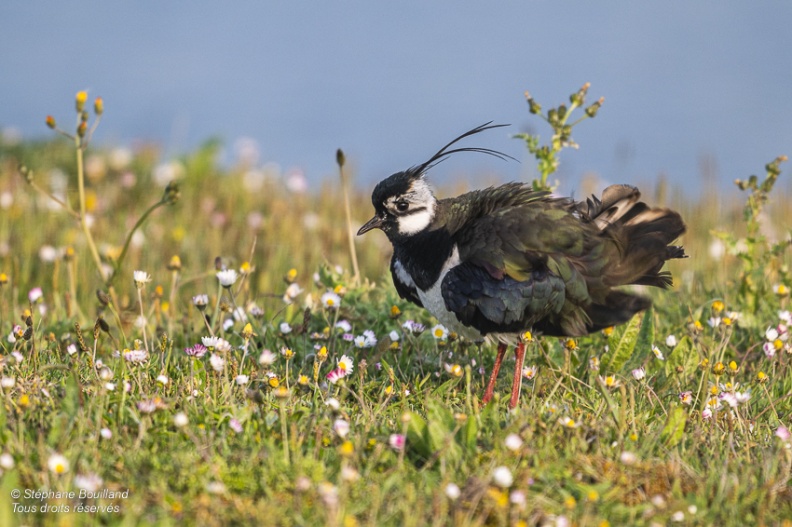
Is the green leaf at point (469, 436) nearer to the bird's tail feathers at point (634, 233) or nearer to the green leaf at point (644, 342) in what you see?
the bird's tail feathers at point (634, 233)

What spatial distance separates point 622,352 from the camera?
5.04 metres

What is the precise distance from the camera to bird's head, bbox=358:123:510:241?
498cm

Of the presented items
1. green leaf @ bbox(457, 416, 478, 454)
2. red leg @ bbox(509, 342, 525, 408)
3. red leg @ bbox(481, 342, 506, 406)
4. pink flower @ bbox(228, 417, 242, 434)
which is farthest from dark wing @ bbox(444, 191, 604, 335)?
pink flower @ bbox(228, 417, 242, 434)

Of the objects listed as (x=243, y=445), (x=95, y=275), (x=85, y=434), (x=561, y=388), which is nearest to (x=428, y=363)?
(x=561, y=388)

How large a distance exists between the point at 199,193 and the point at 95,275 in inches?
115

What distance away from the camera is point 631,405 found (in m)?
4.14

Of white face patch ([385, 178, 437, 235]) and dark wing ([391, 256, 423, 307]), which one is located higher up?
white face patch ([385, 178, 437, 235])

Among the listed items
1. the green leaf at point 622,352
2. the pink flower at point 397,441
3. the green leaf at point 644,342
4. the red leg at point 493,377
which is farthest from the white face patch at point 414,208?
the pink flower at point 397,441

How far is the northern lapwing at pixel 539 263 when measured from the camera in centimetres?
442

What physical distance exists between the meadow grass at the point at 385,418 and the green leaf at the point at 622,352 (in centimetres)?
1

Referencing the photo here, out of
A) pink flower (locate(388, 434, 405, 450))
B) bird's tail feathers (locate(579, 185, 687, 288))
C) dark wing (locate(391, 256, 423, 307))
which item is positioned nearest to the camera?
pink flower (locate(388, 434, 405, 450))

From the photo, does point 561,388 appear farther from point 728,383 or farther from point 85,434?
point 85,434

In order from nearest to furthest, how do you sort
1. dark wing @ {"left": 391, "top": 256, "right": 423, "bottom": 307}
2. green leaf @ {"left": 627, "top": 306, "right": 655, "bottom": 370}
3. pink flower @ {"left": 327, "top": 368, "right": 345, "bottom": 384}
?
pink flower @ {"left": 327, "top": 368, "right": 345, "bottom": 384} → dark wing @ {"left": 391, "top": 256, "right": 423, "bottom": 307} → green leaf @ {"left": 627, "top": 306, "right": 655, "bottom": 370}

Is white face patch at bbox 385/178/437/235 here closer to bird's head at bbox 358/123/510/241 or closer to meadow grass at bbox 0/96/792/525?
bird's head at bbox 358/123/510/241
